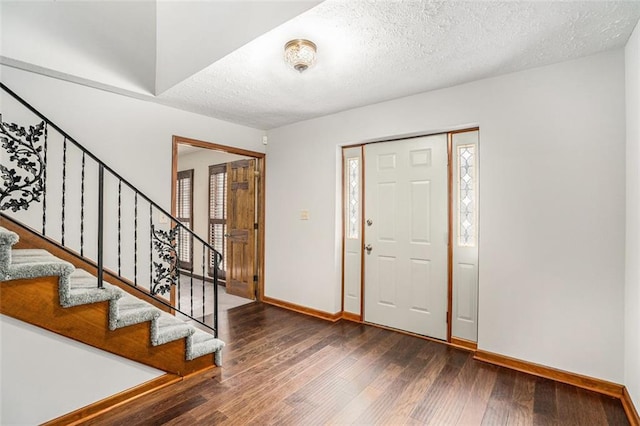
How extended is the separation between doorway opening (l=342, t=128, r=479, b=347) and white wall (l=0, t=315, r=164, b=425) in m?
2.54

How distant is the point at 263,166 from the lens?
14.5 feet

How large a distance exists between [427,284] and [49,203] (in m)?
3.64

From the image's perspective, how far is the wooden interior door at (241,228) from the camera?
445 cm

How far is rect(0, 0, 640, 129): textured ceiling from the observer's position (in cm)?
180

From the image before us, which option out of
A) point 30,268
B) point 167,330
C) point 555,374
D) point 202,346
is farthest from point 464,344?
point 30,268

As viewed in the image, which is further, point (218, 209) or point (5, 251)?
point (218, 209)

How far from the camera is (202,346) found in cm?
244

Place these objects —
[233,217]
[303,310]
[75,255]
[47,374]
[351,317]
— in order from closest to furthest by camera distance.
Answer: [47,374], [75,255], [351,317], [303,310], [233,217]

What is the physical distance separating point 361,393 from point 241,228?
3.08 metres

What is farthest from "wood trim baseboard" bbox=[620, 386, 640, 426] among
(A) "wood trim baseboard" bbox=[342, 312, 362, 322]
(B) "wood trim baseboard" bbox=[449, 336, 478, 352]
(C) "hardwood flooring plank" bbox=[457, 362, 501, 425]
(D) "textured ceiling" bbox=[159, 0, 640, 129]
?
(D) "textured ceiling" bbox=[159, 0, 640, 129]

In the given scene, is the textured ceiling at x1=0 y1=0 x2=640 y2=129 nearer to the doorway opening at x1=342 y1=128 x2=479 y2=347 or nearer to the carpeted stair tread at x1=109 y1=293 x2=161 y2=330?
the doorway opening at x1=342 y1=128 x2=479 y2=347

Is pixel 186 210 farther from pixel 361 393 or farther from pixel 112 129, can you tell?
pixel 361 393

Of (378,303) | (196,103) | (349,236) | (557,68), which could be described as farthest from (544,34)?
(196,103)

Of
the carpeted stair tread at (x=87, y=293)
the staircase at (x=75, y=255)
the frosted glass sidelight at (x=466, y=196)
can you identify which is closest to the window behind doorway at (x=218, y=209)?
the staircase at (x=75, y=255)
